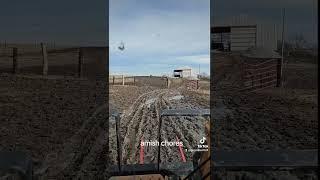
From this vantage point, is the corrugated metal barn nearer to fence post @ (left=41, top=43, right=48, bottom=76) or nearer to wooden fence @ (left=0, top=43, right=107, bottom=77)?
wooden fence @ (left=0, top=43, right=107, bottom=77)

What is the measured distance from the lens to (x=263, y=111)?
2055mm

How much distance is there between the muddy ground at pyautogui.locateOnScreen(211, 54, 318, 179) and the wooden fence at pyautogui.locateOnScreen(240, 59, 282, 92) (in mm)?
30

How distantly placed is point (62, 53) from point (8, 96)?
0.46 meters

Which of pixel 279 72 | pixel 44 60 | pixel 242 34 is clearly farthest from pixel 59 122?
pixel 279 72

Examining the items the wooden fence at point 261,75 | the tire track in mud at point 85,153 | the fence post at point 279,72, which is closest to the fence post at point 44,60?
the tire track in mud at point 85,153

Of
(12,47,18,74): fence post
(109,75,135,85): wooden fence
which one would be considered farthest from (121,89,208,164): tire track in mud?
(12,47,18,74): fence post

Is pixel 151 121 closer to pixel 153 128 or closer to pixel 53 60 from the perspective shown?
pixel 153 128

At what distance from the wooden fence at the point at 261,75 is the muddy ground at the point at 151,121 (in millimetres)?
256

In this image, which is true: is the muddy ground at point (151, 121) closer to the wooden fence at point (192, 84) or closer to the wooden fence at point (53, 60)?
the wooden fence at point (192, 84)

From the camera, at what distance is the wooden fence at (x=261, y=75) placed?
1.80 metres

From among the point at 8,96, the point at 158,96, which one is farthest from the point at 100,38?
the point at 8,96

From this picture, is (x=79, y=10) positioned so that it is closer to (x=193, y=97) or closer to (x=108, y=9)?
(x=108, y=9)

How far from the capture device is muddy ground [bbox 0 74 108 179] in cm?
Result: 180

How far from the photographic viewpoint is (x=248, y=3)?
5.05ft
